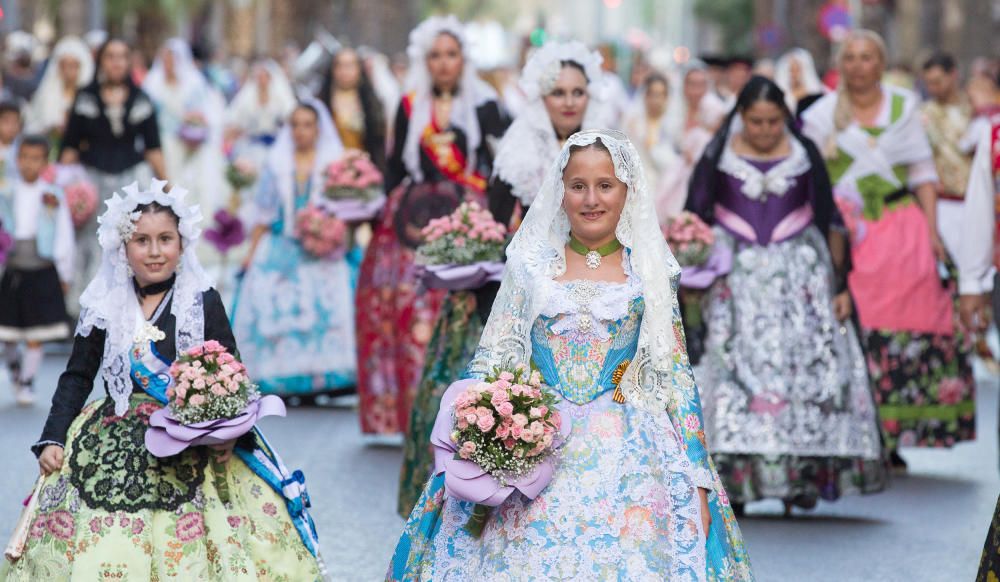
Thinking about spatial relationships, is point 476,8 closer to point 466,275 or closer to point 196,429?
point 466,275

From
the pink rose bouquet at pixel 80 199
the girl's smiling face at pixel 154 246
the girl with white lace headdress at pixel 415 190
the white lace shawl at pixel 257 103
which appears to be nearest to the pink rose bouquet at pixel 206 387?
the girl's smiling face at pixel 154 246

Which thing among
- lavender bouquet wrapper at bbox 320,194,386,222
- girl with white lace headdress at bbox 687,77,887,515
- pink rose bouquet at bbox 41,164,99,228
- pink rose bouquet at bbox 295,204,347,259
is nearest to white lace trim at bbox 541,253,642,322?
girl with white lace headdress at bbox 687,77,887,515

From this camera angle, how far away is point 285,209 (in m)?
13.9

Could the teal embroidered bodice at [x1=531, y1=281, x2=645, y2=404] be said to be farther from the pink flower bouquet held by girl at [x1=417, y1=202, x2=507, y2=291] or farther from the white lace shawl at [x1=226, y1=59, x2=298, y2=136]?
the white lace shawl at [x1=226, y1=59, x2=298, y2=136]

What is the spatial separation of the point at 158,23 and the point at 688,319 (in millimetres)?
47247

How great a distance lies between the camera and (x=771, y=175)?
31.4ft

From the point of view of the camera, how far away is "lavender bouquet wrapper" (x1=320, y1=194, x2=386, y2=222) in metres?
12.2

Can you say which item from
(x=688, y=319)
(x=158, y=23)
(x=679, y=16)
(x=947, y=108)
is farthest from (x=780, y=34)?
(x=679, y=16)

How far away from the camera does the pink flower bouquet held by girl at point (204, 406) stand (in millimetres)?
6656

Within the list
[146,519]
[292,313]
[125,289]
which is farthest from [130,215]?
[292,313]

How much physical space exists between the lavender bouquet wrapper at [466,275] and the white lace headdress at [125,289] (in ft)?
5.71

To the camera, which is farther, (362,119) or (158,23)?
(158,23)

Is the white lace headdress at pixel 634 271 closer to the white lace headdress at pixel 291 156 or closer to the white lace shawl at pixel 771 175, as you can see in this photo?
the white lace shawl at pixel 771 175

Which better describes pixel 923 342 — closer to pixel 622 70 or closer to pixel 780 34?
pixel 780 34
